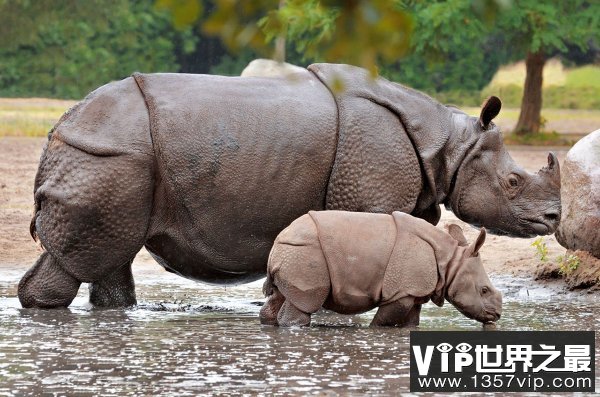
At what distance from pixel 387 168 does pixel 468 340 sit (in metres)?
1.55

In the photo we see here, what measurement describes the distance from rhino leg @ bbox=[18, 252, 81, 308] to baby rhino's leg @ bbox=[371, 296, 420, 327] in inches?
75.4

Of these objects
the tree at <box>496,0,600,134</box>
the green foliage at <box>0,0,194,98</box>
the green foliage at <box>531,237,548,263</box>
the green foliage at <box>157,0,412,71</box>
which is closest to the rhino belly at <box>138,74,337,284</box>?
the green foliage at <box>531,237,548,263</box>

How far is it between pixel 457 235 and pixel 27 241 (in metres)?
5.98

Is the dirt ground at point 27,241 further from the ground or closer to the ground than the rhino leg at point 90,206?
closer to the ground

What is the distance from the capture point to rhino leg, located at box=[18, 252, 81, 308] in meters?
8.70

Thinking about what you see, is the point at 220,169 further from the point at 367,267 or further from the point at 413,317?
the point at 413,317

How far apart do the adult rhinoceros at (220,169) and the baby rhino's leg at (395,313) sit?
2.66 ft

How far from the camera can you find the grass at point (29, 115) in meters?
25.6

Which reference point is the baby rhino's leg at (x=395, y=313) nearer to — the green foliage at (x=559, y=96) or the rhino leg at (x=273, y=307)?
the rhino leg at (x=273, y=307)

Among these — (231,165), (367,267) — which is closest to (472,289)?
(367,267)

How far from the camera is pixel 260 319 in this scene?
8.52 m

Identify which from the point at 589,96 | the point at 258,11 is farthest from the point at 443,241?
the point at 589,96

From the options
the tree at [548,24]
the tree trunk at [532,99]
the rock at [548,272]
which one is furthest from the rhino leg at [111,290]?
the tree trunk at [532,99]

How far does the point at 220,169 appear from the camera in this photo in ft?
28.1
